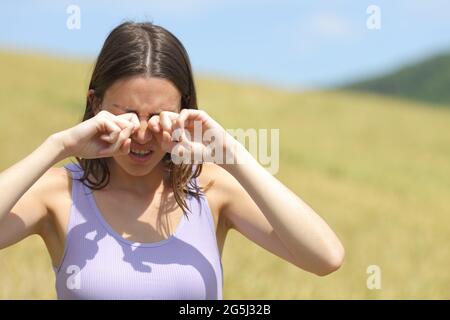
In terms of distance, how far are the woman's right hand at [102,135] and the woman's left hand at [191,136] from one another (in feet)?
0.34

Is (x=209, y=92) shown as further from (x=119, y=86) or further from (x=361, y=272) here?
(x=119, y=86)

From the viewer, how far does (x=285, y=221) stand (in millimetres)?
3018

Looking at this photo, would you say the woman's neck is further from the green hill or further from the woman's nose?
the green hill

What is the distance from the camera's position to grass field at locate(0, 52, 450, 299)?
8.27 metres

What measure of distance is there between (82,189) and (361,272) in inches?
258

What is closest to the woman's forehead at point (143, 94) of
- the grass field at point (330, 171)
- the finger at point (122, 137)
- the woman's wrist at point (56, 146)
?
the finger at point (122, 137)

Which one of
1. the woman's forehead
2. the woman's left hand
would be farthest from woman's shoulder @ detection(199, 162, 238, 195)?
the woman's forehead

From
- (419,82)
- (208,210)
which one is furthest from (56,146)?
(419,82)

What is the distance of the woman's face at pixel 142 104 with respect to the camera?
305cm

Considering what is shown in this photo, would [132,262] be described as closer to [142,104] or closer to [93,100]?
[142,104]

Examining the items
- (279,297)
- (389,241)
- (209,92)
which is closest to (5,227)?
(279,297)

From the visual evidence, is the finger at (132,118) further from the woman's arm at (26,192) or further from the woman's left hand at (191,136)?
the woman's arm at (26,192)

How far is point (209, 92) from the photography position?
31.2 meters
